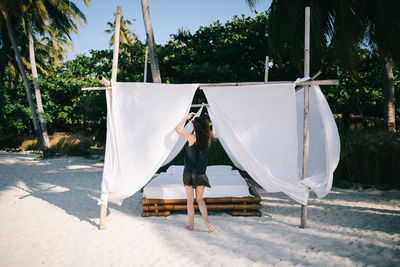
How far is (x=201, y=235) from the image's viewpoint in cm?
328

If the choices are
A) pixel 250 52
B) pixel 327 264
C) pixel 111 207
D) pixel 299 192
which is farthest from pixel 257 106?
pixel 250 52

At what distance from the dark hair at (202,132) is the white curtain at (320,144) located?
1.54m

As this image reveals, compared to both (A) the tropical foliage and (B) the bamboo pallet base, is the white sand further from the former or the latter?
(A) the tropical foliage

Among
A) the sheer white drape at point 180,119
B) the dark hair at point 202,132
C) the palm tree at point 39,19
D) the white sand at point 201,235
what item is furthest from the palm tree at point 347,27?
the palm tree at point 39,19

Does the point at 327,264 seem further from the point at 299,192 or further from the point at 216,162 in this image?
the point at 216,162

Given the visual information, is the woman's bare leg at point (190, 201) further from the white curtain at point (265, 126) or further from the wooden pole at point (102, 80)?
the wooden pole at point (102, 80)

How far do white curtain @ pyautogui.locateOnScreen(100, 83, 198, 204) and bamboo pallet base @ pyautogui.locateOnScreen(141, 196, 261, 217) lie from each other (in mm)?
723

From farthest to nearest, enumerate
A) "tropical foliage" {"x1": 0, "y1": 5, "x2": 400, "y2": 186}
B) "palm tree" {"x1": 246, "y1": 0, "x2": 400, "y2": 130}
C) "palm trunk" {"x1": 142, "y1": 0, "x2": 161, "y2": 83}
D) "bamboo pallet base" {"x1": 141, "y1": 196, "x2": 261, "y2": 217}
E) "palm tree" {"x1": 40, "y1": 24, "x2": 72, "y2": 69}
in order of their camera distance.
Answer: "palm tree" {"x1": 40, "y1": 24, "x2": 72, "y2": 69}
"palm trunk" {"x1": 142, "y1": 0, "x2": 161, "y2": 83}
"tropical foliage" {"x1": 0, "y1": 5, "x2": 400, "y2": 186}
"palm tree" {"x1": 246, "y1": 0, "x2": 400, "y2": 130}
"bamboo pallet base" {"x1": 141, "y1": 196, "x2": 261, "y2": 217}

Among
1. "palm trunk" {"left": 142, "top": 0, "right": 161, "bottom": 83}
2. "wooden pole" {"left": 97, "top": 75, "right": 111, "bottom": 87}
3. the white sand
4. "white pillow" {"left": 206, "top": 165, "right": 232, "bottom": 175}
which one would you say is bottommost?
the white sand

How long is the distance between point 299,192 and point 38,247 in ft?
11.4

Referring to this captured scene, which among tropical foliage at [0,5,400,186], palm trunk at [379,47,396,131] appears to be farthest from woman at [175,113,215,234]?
palm trunk at [379,47,396,131]

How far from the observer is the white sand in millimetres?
2668

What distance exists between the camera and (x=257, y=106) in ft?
11.4

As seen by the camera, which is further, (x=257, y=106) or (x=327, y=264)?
(x=257, y=106)
